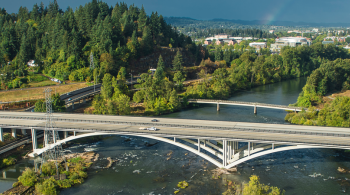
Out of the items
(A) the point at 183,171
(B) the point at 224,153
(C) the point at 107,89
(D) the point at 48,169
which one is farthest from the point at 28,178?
(C) the point at 107,89

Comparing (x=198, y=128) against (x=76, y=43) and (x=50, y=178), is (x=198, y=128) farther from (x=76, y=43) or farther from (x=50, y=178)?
(x=76, y=43)

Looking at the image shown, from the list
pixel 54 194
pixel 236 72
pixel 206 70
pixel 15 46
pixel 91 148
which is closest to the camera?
pixel 54 194

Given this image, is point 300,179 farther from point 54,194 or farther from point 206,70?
point 206,70

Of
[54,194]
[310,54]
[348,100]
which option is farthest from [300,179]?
[310,54]

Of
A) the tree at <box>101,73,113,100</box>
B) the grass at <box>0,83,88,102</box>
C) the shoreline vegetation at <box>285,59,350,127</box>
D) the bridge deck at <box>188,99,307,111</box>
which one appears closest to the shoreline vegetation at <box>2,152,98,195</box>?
the tree at <box>101,73,113,100</box>

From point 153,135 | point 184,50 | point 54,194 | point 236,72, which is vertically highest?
point 184,50

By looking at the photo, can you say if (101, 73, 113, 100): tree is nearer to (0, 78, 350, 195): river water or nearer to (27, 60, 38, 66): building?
(0, 78, 350, 195): river water
